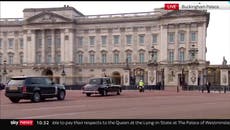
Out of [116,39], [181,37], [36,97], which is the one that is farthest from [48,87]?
[116,39]

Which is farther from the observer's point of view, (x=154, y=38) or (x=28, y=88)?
(x=154, y=38)

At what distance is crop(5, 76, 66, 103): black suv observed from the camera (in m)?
25.2

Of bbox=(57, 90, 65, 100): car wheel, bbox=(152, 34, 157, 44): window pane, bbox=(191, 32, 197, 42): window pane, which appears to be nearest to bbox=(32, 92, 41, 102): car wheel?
bbox=(57, 90, 65, 100): car wheel

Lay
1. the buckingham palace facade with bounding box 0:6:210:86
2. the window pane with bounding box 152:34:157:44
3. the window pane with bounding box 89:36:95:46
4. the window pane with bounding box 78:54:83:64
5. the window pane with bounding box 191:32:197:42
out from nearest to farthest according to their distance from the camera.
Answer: the window pane with bounding box 191:32:197:42 → the buckingham palace facade with bounding box 0:6:210:86 → the window pane with bounding box 152:34:157:44 → the window pane with bounding box 89:36:95:46 → the window pane with bounding box 78:54:83:64

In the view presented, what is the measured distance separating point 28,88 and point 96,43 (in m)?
70.6

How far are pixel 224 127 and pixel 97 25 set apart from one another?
8574cm

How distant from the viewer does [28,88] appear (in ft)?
83.0

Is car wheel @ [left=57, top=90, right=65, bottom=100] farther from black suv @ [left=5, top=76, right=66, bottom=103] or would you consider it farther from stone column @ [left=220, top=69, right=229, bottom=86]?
stone column @ [left=220, top=69, right=229, bottom=86]

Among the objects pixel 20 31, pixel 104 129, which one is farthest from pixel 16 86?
pixel 20 31

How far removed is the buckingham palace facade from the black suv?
5934 cm

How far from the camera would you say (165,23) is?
8719 cm

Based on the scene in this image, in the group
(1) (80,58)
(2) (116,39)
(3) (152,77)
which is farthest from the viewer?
(1) (80,58)

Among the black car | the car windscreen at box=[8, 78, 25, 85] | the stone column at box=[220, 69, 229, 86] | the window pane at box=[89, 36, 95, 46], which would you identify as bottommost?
the stone column at box=[220, 69, 229, 86]

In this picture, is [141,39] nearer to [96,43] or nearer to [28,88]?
[96,43]
